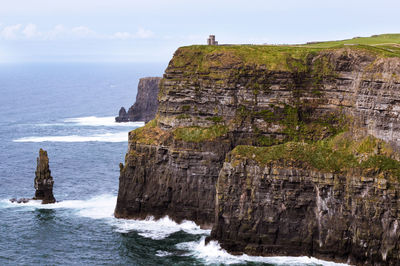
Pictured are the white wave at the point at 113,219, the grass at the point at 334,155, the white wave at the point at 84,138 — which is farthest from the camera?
the white wave at the point at 84,138

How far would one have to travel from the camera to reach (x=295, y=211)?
6378 centimetres

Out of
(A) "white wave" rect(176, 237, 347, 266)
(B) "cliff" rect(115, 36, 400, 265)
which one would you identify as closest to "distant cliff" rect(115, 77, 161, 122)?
(B) "cliff" rect(115, 36, 400, 265)

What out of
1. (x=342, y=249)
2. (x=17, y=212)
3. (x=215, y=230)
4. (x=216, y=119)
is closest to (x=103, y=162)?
(x=17, y=212)

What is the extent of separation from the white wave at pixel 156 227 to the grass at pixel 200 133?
9.98m

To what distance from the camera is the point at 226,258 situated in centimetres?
6281

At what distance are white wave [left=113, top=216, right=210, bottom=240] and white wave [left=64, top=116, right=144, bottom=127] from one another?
3205 inches

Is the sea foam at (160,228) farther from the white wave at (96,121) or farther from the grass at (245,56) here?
the white wave at (96,121)

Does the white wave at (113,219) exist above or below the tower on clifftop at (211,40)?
below

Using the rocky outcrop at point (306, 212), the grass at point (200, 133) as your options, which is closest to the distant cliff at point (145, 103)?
the grass at point (200, 133)

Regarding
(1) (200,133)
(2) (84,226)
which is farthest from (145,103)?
(2) (84,226)

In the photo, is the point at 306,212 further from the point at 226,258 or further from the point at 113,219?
the point at 113,219

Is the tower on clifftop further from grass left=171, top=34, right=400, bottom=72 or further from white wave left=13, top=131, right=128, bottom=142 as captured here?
white wave left=13, top=131, right=128, bottom=142

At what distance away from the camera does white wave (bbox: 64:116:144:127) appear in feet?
528

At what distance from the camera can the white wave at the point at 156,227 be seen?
7138 centimetres
